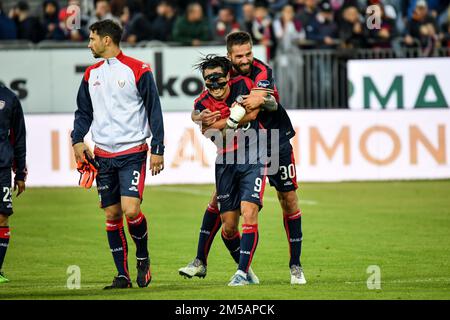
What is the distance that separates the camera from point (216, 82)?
11.1 metres

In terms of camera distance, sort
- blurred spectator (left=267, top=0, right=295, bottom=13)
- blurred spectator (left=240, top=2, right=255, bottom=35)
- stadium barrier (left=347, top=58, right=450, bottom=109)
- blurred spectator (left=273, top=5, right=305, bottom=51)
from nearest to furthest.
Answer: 1. stadium barrier (left=347, top=58, right=450, bottom=109)
2. blurred spectator (left=273, top=5, right=305, bottom=51)
3. blurred spectator (left=240, top=2, right=255, bottom=35)
4. blurred spectator (left=267, top=0, right=295, bottom=13)

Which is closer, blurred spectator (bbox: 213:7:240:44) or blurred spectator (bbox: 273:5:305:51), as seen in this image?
blurred spectator (bbox: 273:5:305:51)

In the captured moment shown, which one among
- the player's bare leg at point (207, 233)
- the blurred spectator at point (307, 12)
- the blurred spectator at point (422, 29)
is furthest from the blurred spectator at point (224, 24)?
the player's bare leg at point (207, 233)

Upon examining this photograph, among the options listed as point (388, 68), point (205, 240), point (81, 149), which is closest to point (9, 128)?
point (81, 149)

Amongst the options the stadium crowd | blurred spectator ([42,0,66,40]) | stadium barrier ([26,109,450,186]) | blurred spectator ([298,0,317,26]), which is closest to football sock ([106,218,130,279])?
stadium barrier ([26,109,450,186])

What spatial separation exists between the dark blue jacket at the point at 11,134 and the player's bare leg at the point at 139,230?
1.51m

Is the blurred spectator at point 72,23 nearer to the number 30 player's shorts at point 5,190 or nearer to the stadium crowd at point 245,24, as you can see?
the stadium crowd at point 245,24

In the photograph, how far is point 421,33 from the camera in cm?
2523

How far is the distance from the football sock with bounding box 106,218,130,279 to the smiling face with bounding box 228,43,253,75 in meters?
1.78

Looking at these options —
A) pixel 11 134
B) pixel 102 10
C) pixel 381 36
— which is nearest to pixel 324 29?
pixel 381 36

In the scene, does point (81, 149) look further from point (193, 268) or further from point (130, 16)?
point (130, 16)

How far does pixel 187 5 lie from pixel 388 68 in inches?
203

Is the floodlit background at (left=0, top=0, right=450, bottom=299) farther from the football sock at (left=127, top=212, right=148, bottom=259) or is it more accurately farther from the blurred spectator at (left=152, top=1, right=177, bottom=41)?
the football sock at (left=127, top=212, right=148, bottom=259)

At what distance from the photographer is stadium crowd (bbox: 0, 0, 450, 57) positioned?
24531mm
